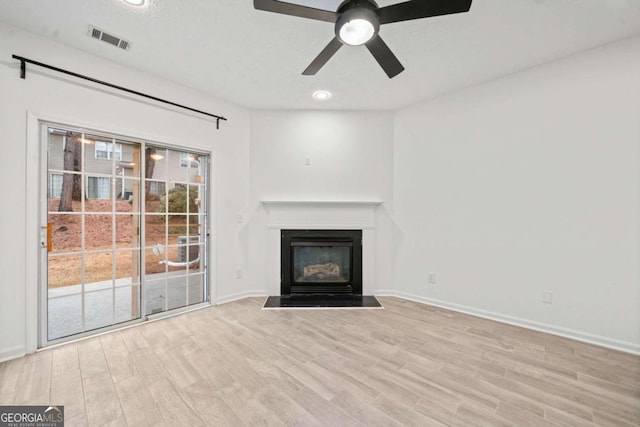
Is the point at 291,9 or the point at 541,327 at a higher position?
the point at 291,9

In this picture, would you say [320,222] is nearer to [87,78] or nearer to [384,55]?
[384,55]

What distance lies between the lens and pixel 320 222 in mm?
3852

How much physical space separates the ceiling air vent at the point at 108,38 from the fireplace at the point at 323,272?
2626 mm

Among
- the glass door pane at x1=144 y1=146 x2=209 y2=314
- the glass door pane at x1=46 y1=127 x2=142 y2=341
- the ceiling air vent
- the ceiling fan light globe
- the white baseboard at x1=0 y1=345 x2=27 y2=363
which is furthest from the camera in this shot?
the glass door pane at x1=144 y1=146 x2=209 y2=314

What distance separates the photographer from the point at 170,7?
198cm

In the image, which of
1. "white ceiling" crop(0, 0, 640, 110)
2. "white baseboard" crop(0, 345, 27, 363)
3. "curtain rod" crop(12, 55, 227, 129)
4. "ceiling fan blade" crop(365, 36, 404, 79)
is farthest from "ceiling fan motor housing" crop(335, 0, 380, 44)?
"white baseboard" crop(0, 345, 27, 363)

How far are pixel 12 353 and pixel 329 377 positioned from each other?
2.56 meters

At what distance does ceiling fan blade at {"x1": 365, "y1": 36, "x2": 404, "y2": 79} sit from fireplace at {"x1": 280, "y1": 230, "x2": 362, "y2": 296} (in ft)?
7.52

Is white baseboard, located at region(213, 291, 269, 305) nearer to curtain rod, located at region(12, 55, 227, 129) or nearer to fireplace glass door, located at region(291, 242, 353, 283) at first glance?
fireplace glass door, located at region(291, 242, 353, 283)

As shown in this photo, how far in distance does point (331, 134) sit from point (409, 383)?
10.3 feet

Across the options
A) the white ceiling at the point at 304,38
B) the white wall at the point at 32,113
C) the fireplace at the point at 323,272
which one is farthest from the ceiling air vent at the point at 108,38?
the fireplace at the point at 323,272

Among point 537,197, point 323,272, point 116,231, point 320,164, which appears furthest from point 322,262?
Answer: point 537,197

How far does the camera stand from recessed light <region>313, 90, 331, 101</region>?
10.9ft

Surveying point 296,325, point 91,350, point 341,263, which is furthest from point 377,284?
point 91,350
